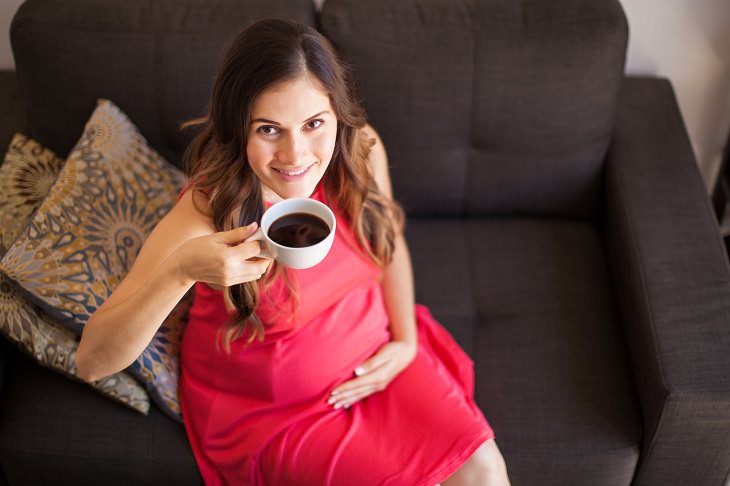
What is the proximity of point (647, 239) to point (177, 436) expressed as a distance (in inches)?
43.5

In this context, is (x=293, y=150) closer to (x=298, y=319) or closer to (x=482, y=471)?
(x=298, y=319)

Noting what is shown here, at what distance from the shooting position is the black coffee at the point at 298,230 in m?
1.18

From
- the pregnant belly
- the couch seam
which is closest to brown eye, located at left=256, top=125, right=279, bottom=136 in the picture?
the pregnant belly

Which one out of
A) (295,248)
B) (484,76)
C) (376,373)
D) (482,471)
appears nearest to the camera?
(295,248)

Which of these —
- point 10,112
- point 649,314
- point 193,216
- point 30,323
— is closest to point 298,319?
point 193,216

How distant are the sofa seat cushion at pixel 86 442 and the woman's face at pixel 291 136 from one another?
2.08ft

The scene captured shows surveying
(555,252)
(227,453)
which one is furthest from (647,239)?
(227,453)

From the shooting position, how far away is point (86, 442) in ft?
5.28

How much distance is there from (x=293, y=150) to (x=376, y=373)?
575 millimetres

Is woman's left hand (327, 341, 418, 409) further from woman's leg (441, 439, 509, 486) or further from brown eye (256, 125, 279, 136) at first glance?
brown eye (256, 125, 279, 136)

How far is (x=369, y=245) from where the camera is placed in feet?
5.38

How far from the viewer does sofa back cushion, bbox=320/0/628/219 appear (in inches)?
71.9

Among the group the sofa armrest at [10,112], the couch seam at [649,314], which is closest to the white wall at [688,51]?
the sofa armrest at [10,112]

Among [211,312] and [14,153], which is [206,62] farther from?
[211,312]
